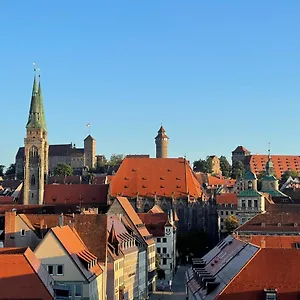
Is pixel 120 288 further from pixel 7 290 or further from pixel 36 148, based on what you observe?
pixel 36 148

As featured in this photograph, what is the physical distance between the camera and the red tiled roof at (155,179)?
547 ft

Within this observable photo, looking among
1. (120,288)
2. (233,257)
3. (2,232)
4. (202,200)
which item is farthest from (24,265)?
(202,200)

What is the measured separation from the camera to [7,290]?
49.4 m

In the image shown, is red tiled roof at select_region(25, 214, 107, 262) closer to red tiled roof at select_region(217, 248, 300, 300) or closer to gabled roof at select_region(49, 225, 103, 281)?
gabled roof at select_region(49, 225, 103, 281)

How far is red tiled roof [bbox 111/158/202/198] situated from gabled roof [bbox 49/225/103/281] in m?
99.0

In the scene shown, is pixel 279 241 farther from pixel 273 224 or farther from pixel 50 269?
pixel 273 224

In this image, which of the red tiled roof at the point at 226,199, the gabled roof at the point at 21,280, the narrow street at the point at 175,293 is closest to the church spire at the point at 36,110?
the red tiled roof at the point at 226,199

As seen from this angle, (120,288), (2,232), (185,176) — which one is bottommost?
(120,288)

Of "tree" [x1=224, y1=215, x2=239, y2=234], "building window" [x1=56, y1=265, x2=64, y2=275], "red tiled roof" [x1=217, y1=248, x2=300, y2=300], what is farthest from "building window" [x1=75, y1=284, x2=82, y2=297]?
"tree" [x1=224, y1=215, x2=239, y2=234]

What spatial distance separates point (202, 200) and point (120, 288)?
3618 inches

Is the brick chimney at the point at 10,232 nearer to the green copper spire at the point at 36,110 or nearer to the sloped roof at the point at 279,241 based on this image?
the sloped roof at the point at 279,241

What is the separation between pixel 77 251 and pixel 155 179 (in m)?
108

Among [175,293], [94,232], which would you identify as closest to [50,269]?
[94,232]

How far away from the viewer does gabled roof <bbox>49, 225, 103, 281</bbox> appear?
6015cm
